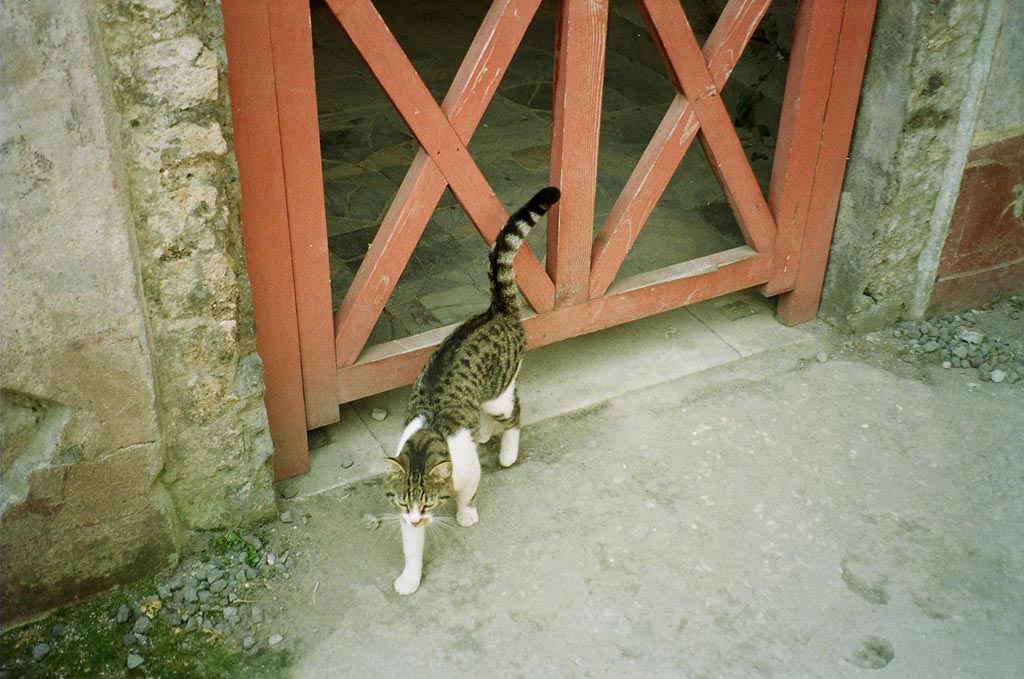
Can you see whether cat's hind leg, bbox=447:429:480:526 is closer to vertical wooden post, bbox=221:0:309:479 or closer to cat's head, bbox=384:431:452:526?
cat's head, bbox=384:431:452:526

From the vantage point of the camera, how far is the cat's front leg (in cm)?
315

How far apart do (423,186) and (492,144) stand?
104 inches

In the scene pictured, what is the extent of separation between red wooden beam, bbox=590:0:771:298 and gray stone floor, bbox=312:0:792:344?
85cm

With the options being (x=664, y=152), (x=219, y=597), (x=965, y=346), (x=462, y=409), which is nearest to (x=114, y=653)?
(x=219, y=597)

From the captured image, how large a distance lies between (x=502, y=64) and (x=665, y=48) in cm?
64

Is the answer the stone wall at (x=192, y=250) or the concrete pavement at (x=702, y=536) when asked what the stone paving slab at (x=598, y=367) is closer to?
the concrete pavement at (x=702, y=536)

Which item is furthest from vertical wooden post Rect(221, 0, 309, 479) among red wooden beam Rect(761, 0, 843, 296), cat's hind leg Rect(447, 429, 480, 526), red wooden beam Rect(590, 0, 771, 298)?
red wooden beam Rect(761, 0, 843, 296)

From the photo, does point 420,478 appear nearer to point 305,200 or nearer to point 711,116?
point 305,200

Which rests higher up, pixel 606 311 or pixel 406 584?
pixel 606 311

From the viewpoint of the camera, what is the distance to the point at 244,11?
278 centimetres

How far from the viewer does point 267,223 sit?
3.09m

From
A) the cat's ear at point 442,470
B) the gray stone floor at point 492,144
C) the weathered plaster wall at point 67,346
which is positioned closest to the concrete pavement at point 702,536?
the cat's ear at point 442,470

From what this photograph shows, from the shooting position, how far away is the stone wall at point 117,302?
2.46 meters

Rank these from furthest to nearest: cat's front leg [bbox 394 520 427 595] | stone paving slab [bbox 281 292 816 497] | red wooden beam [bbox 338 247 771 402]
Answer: stone paving slab [bbox 281 292 816 497]
red wooden beam [bbox 338 247 771 402]
cat's front leg [bbox 394 520 427 595]
